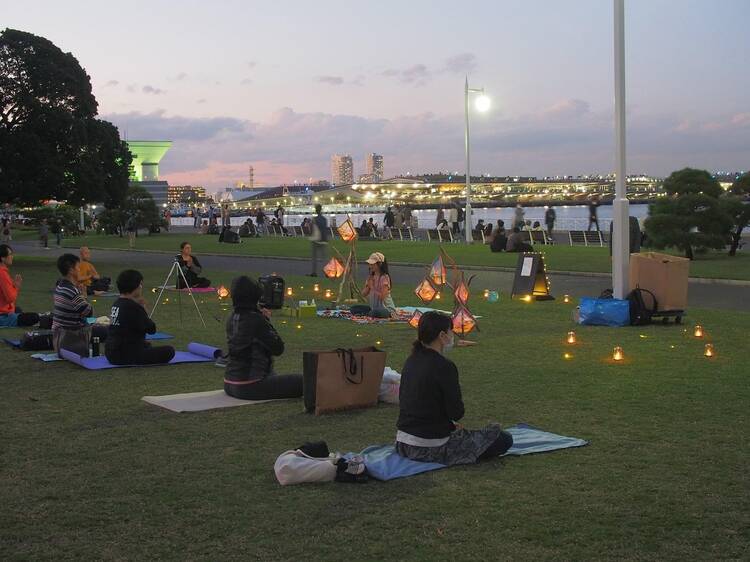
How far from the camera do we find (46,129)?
118 ft

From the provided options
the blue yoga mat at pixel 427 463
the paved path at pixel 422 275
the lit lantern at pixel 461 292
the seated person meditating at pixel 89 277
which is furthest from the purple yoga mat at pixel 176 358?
the paved path at pixel 422 275

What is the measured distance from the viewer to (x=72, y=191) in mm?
37031

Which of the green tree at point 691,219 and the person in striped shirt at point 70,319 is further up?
the green tree at point 691,219

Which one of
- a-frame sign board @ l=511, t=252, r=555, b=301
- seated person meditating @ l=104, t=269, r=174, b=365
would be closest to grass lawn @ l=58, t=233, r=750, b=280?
a-frame sign board @ l=511, t=252, r=555, b=301

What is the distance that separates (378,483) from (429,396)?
73cm

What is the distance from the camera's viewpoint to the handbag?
30.2 ft

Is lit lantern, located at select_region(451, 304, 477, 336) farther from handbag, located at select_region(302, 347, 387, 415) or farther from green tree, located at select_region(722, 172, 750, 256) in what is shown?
green tree, located at select_region(722, 172, 750, 256)

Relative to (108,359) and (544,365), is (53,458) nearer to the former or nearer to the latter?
(108,359)

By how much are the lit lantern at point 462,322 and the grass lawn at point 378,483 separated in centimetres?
186

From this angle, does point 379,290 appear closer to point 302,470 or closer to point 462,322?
point 462,322

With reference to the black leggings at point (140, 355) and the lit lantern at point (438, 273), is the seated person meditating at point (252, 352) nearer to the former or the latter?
the black leggings at point (140, 355)

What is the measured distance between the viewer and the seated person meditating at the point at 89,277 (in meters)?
20.5

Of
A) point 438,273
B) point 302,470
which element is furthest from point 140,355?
point 438,273

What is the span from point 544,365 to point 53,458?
633 cm
